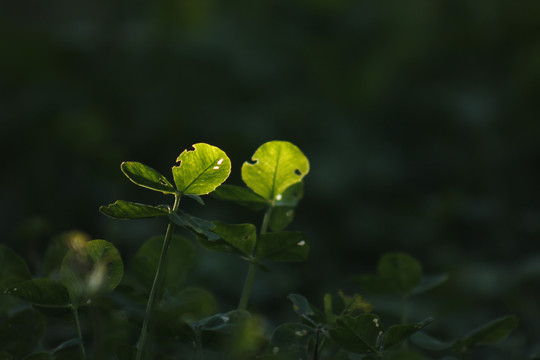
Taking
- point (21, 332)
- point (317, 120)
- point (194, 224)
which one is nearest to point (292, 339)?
point (194, 224)

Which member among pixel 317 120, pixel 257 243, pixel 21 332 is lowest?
pixel 317 120

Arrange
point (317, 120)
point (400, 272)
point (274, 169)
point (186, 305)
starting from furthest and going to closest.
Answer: point (317, 120) → point (400, 272) → point (274, 169) → point (186, 305)

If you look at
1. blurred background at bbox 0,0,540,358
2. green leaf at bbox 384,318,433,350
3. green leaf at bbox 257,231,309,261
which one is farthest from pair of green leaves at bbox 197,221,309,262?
blurred background at bbox 0,0,540,358

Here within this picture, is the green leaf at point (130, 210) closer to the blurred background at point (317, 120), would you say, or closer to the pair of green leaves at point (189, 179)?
the pair of green leaves at point (189, 179)

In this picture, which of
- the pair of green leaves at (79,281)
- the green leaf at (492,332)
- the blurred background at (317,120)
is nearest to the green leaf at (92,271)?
the pair of green leaves at (79,281)

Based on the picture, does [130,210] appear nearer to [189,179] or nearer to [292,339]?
[189,179]

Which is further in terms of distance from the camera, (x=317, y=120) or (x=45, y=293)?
(x=317, y=120)
